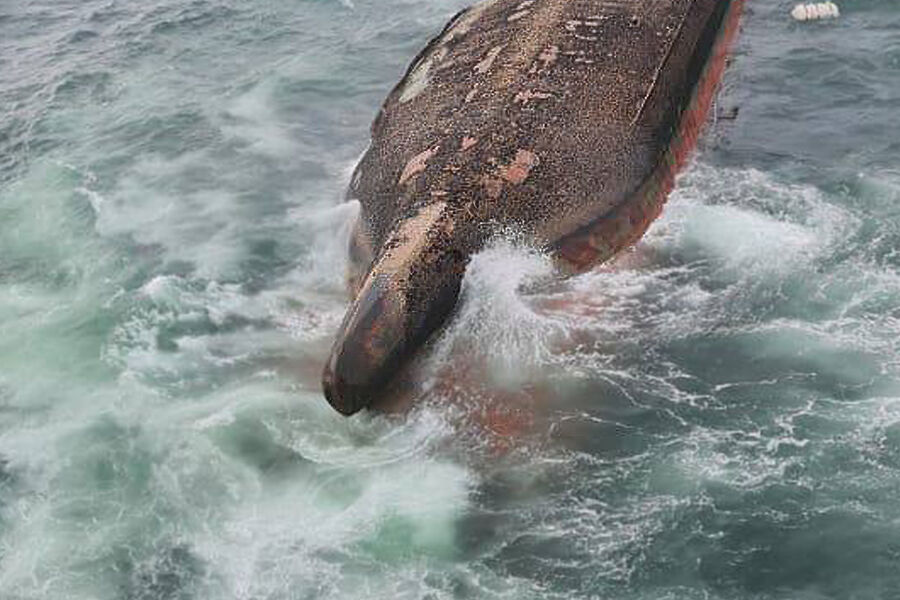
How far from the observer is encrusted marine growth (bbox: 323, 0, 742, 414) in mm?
13266

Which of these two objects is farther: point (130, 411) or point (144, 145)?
point (144, 145)

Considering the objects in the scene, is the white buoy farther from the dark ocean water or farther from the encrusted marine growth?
the encrusted marine growth

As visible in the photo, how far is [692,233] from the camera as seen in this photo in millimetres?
15852

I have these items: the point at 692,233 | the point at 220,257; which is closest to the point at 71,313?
the point at 220,257

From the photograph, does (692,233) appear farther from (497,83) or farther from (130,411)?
(130,411)

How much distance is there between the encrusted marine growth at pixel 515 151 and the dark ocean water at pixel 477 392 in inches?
22.1

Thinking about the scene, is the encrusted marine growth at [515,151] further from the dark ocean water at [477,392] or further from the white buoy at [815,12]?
the white buoy at [815,12]

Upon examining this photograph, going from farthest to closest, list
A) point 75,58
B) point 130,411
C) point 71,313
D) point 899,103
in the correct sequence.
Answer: point 75,58, point 899,103, point 71,313, point 130,411

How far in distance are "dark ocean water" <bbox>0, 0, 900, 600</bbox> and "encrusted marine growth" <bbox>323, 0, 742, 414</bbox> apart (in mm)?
561

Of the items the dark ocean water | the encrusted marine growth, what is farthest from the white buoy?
the encrusted marine growth

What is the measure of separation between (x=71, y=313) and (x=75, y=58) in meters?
13.1

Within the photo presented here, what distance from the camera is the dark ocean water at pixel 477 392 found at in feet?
35.4

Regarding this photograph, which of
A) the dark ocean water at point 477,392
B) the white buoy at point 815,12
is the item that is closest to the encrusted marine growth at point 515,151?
the dark ocean water at point 477,392

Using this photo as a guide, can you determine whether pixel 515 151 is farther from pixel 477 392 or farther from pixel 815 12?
pixel 815 12
